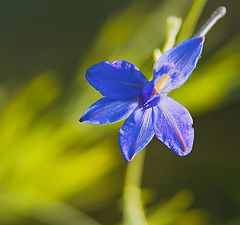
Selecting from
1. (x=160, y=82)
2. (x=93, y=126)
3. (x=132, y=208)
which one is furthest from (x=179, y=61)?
(x=93, y=126)

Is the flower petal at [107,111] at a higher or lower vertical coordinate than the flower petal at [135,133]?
higher

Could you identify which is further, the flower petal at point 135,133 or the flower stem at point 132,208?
the flower stem at point 132,208

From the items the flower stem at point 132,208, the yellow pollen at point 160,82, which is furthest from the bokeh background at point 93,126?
the yellow pollen at point 160,82

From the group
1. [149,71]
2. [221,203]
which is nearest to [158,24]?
[149,71]

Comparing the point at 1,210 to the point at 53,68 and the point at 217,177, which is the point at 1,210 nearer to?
the point at 53,68

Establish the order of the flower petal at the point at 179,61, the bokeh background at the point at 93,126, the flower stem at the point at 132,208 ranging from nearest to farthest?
the flower petal at the point at 179,61 < the flower stem at the point at 132,208 < the bokeh background at the point at 93,126

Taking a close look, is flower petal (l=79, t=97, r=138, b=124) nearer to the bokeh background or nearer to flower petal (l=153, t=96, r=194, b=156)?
flower petal (l=153, t=96, r=194, b=156)

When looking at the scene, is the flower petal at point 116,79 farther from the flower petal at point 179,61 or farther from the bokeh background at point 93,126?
the bokeh background at point 93,126

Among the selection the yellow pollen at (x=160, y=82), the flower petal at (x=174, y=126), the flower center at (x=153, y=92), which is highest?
the yellow pollen at (x=160, y=82)
